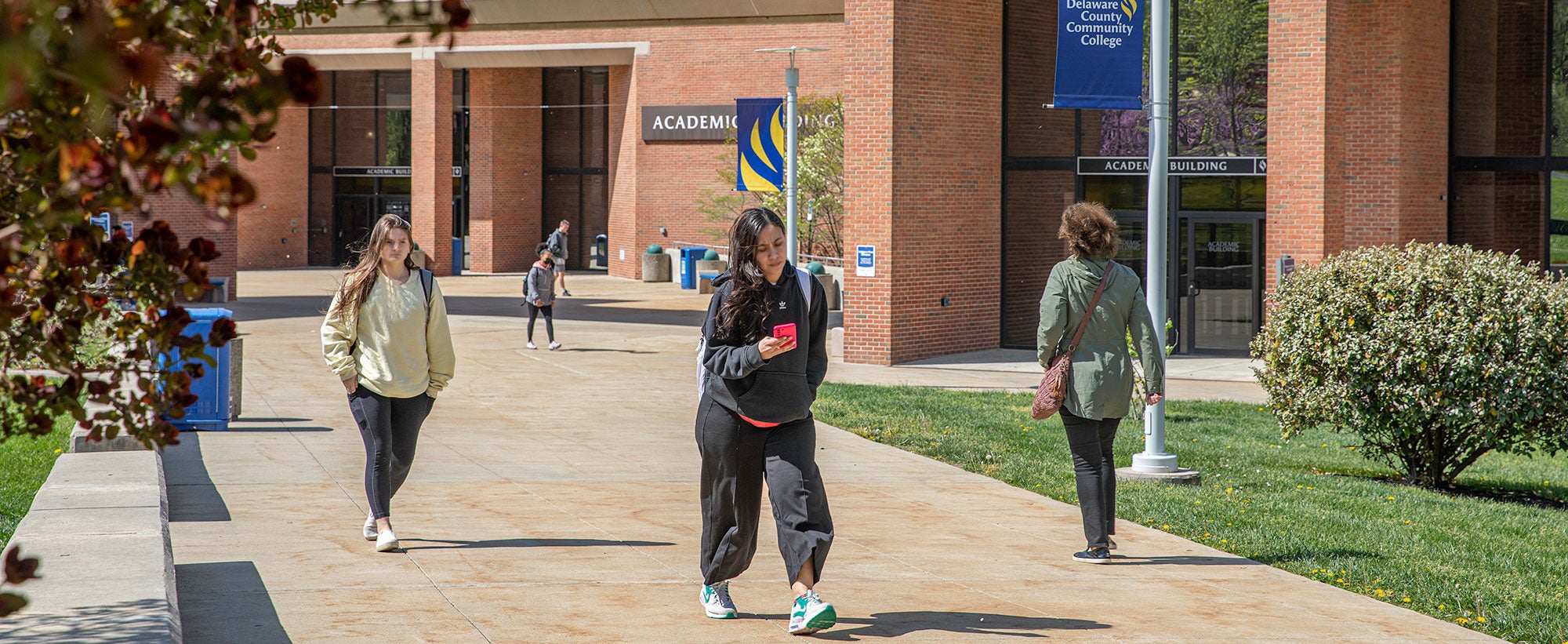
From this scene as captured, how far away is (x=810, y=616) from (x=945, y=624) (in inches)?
25.8

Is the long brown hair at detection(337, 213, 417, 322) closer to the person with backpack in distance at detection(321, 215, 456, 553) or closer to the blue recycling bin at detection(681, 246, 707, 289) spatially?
the person with backpack in distance at detection(321, 215, 456, 553)

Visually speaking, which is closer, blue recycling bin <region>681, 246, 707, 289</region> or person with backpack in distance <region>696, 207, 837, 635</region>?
person with backpack in distance <region>696, 207, 837, 635</region>

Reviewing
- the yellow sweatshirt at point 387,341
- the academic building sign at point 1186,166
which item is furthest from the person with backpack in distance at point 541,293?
the yellow sweatshirt at point 387,341

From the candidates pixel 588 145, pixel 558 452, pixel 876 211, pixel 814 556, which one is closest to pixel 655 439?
pixel 558 452

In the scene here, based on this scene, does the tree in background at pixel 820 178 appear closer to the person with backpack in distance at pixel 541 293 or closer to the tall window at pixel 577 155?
the tall window at pixel 577 155

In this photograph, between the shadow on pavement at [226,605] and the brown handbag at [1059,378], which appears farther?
the brown handbag at [1059,378]

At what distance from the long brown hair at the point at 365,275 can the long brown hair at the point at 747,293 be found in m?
2.08

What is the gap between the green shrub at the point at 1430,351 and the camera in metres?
9.98

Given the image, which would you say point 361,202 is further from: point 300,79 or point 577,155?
point 300,79

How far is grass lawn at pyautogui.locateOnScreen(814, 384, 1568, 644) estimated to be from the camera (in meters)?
6.82

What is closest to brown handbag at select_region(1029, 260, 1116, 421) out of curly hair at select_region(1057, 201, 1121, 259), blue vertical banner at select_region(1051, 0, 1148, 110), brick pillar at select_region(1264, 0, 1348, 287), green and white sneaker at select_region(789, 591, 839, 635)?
curly hair at select_region(1057, 201, 1121, 259)

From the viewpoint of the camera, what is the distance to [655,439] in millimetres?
11914

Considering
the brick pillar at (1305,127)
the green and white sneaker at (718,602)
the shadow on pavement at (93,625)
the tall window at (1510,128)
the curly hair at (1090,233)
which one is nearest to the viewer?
the shadow on pavement at (93,625)

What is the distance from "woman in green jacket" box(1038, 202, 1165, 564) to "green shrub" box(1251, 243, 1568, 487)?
12.9 feet
